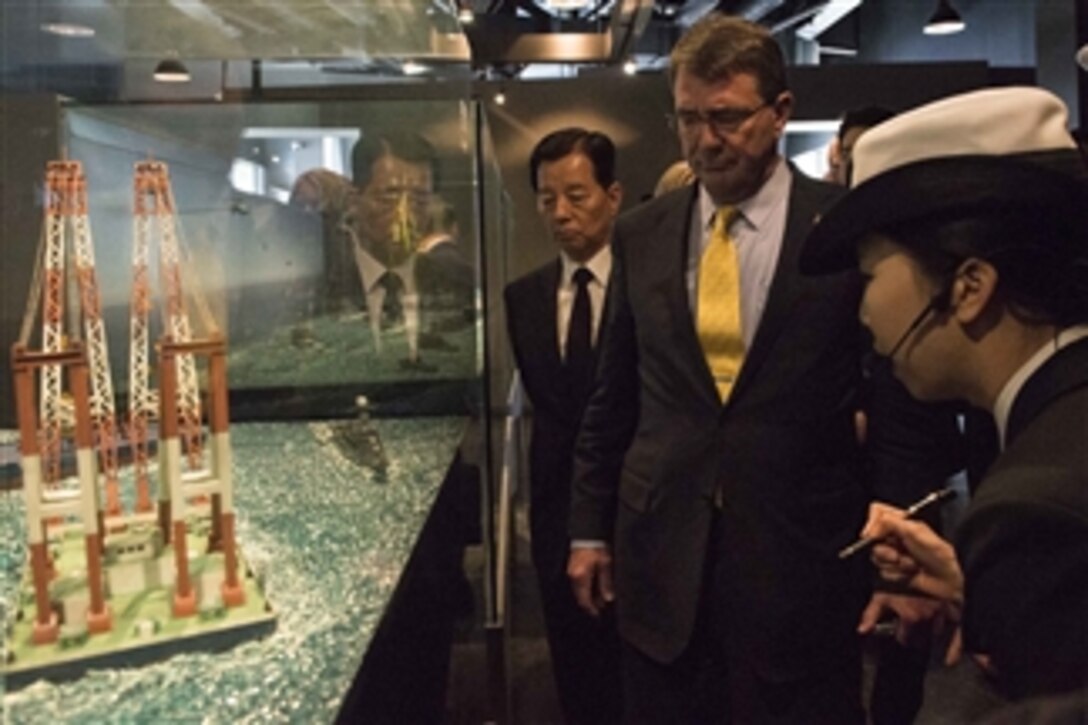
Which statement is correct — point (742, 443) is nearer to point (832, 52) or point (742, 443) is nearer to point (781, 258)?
point (781, 258)

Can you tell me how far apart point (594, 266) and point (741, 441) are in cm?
91

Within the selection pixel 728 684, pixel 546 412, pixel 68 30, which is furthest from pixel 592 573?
pixel 68 30

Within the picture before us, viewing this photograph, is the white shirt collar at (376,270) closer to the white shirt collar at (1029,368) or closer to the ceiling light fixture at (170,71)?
the ceiling light fixture at (170,71)

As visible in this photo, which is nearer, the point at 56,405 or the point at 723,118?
the point at 56,405

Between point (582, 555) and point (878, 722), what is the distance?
86 cm

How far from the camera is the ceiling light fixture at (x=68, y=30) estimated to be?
1.05 metres

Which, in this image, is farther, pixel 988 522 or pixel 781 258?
pixel 781 258

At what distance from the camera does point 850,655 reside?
1379 mm

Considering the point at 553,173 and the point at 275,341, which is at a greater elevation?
the point at 553,173

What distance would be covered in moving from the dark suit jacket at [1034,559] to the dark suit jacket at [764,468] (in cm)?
62

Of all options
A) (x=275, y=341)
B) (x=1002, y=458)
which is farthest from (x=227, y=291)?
(x=1002, y=458)

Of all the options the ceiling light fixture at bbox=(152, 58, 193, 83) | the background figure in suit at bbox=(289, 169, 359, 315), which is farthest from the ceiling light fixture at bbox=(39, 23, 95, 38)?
the background figure in suit at bbox=(289, 169, 359, 315)

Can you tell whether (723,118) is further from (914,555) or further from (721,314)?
(914,555)

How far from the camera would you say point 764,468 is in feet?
4.32
